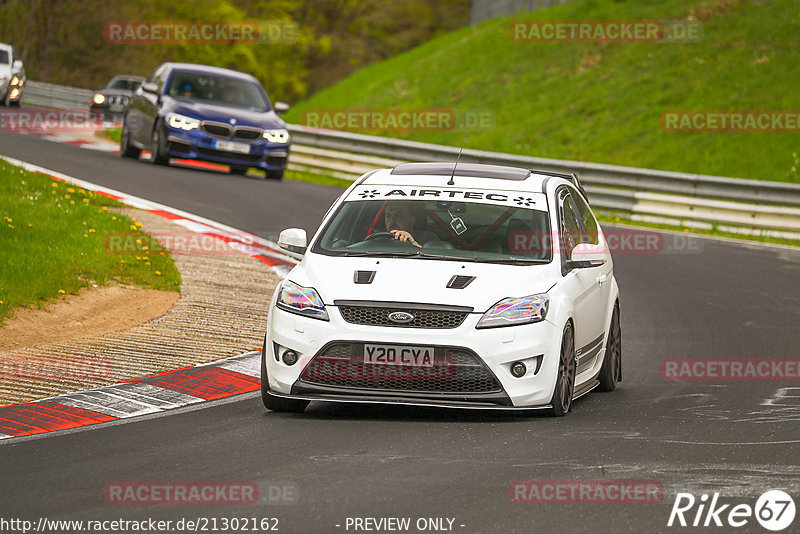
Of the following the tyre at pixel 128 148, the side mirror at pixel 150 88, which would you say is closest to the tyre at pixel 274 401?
the side mirror at pixel 150 88

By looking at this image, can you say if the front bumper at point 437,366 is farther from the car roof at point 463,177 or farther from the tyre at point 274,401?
the car roof at point 463,177

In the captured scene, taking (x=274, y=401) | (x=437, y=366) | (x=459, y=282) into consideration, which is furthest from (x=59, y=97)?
(x=437, y=366)

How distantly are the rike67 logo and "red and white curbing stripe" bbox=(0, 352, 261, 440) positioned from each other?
12.6 ft

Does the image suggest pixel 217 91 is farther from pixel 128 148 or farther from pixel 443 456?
pixel 443 456

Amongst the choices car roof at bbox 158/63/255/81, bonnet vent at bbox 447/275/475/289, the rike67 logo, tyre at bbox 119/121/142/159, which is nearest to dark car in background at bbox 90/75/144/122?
tyre at bbox 119/121/142/159

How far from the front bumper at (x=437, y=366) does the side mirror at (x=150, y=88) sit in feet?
53.4

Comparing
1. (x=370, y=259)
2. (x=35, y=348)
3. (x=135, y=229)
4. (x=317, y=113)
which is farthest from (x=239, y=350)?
(x=317, y=113)

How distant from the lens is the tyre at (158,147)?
923 inches

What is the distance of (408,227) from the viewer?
950cm

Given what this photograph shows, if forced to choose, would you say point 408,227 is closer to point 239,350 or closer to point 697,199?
point 239,350

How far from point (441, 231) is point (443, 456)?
7.77 feet

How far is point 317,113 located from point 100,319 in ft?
80.5

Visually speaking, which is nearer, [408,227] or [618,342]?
[408,227]

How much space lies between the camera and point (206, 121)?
75.7 ft
